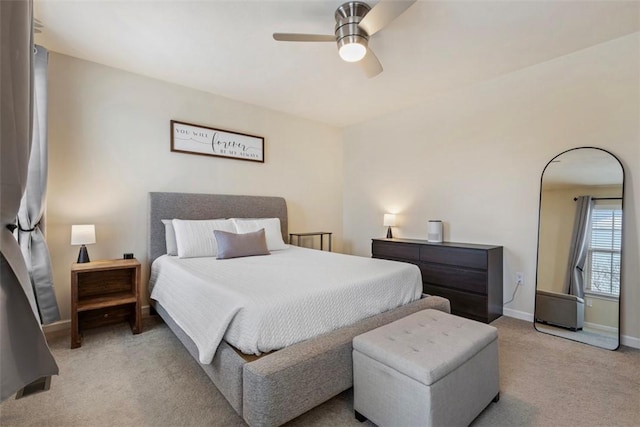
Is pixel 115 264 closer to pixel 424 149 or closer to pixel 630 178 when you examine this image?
pixel 424 149

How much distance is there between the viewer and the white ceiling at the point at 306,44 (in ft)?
6.94

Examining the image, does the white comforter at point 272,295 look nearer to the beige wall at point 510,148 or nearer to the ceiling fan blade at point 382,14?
the beige wall at point 510,148

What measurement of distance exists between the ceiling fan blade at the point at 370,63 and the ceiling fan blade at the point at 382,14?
0.20m

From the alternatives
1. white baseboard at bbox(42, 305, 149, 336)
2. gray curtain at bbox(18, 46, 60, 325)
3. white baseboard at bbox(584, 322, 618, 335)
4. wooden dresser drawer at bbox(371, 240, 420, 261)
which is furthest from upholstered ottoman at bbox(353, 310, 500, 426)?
white baseboard at bbox(42, 305, 149, 336)

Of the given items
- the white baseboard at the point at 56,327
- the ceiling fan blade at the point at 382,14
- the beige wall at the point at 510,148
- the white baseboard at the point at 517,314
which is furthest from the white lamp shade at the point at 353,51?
the white baseboard at the point at 56,327

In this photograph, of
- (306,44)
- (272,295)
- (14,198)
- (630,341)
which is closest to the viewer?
(14,198)

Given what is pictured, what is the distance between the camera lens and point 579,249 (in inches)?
106

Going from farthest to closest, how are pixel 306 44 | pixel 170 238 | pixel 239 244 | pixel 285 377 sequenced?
pixel 170 238 < pixel 239 244 < pixel 306 44 < pixel 285 377

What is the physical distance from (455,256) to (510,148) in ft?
4.18

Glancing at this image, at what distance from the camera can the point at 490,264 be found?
2.95m

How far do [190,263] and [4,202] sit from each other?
78.2 inches

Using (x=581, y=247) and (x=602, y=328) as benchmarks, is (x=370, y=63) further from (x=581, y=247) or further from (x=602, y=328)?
(x=602, y=328)

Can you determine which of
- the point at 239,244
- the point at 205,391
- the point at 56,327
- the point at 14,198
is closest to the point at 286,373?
the point at 205,391

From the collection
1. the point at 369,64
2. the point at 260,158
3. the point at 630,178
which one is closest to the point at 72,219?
the point at 260,158
